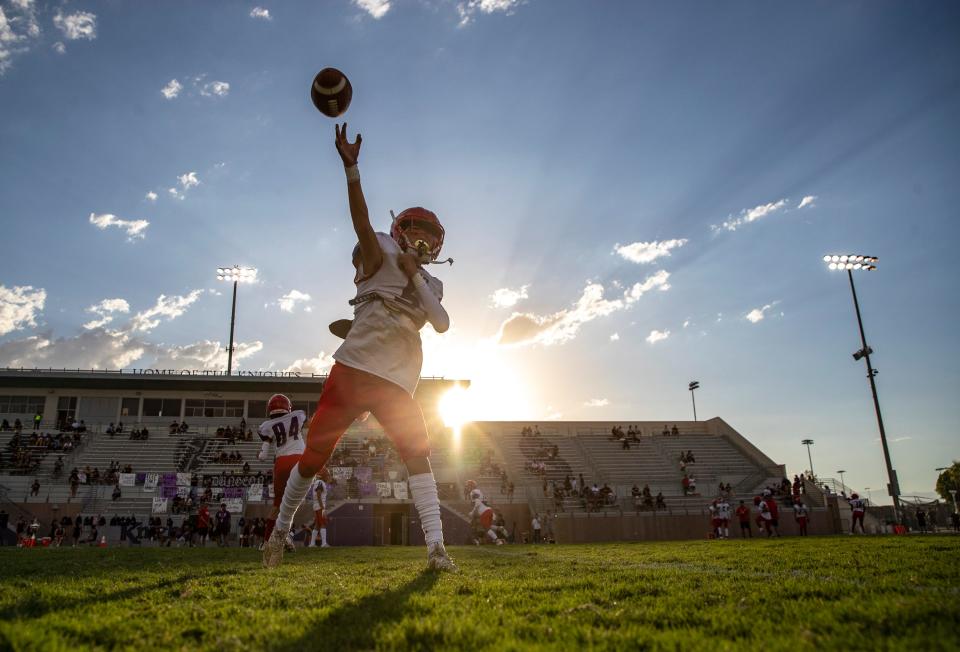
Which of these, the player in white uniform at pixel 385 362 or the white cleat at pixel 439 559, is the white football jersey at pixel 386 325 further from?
the white cleat at pixel 439 559

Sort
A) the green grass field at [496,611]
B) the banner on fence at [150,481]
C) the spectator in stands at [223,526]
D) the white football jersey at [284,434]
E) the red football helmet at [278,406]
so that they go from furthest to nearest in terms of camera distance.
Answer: the banner on fence at [150,481] < the spectator in stands at [223,526] < the red football helmet at [278,406] < the white football jersey at [284,434] < the green grass field at [496,611]

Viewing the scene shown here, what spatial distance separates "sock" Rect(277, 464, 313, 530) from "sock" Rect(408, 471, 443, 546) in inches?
42.6

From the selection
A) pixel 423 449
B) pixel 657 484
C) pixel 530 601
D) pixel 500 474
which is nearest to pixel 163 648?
pixel 530 601

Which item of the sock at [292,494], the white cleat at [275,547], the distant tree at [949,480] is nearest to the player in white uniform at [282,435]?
the white cleat at [275,547]

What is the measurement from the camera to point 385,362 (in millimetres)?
5617

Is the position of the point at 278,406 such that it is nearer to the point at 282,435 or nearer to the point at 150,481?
the point at 282,435

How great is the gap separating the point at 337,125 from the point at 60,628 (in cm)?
393

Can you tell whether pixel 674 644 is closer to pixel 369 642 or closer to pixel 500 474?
pixel 369 642

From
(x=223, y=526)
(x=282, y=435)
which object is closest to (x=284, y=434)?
(x=282, y=435)

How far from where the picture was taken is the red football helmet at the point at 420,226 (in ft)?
19.9

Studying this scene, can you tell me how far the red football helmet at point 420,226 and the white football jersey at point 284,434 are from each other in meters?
4.47

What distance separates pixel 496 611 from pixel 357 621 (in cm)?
71

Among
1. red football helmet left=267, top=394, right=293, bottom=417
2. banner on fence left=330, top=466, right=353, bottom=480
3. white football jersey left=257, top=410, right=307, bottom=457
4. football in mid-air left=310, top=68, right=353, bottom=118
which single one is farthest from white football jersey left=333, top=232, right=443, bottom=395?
banner on fence left=330, top=466, right=353, bottom=480

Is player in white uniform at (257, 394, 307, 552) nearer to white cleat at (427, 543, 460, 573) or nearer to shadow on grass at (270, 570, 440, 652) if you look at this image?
white cleat at (427, 543, 460, 573)
